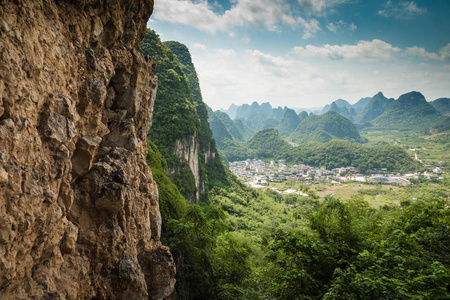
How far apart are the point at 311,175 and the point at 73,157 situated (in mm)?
95952

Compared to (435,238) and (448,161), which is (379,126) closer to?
(448,161)

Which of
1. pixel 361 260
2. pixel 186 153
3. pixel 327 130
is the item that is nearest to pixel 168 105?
pixel 186 153

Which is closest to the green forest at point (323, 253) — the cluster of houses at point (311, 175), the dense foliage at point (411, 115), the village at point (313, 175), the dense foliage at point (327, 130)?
the village at point (313, 175)

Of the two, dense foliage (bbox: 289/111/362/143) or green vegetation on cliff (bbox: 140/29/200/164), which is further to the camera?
dense foliage (bbox: 289/111/362/143)

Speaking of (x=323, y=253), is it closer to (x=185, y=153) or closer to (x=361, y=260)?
(x=361, y=260)

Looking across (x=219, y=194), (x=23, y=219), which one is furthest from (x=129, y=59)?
(x=219, y=194)

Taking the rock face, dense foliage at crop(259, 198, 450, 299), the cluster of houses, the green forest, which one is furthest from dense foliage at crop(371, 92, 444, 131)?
the rock face

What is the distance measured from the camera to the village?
7788 centimetres

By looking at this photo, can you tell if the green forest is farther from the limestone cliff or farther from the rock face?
the limestone cliff

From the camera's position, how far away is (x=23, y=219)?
3.13 metres

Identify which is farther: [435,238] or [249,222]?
[249,222]

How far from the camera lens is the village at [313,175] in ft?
255

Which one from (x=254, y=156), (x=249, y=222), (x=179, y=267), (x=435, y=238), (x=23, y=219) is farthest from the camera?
(x=254, y=156)

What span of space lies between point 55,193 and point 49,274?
1.34 metres
